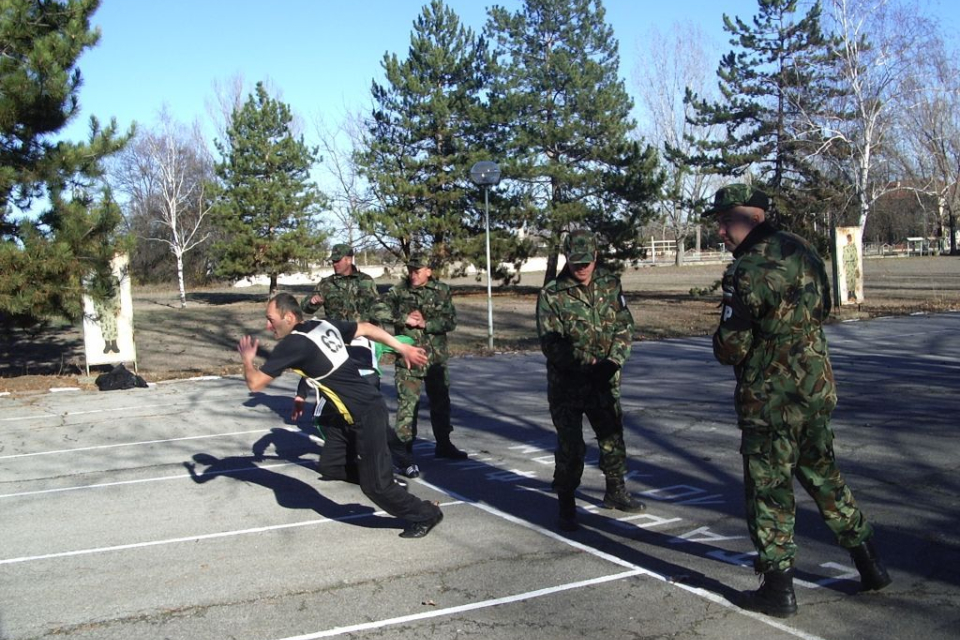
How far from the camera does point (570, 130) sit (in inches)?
1479

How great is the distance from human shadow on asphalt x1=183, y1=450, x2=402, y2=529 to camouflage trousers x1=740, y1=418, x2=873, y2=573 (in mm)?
2869

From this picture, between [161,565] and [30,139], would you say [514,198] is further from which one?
[161,565]

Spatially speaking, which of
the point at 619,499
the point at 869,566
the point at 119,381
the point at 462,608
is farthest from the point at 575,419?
the point at 119,381

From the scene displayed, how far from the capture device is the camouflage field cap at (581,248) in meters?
5.95

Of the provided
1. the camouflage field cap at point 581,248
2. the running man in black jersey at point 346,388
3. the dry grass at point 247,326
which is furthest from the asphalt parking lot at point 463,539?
the dry grass at point 247,326

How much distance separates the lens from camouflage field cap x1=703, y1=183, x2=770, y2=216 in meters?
4.52

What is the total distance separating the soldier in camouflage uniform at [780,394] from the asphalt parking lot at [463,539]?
0.41 meters

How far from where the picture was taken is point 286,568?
217 inches

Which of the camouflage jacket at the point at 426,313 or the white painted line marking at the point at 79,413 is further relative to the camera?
the white painted line marking at the point at 79,413

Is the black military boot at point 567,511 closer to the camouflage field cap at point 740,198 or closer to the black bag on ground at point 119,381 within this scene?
the camouflage field cap at point 740,198

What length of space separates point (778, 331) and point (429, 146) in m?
34.7

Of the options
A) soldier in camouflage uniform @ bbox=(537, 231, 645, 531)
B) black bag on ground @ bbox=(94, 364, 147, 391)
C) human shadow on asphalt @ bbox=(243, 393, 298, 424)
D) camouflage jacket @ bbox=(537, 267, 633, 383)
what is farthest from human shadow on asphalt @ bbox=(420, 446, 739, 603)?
black bag on ground @ bbox=(94, 364, 147, 391)

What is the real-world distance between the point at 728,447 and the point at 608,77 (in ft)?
112

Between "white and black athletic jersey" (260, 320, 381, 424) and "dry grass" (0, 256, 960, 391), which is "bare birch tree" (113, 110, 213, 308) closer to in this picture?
"dry grass" (0, 256, 960, 391)
